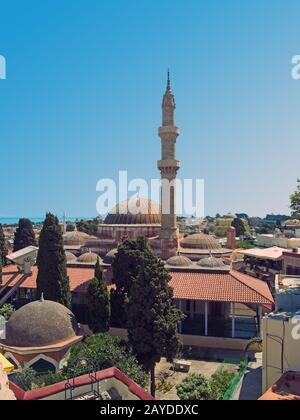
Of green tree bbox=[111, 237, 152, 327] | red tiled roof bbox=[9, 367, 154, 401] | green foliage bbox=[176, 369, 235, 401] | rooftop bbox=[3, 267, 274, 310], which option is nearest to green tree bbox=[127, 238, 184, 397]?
green foliage bbox=[176, 369, 235, 401]

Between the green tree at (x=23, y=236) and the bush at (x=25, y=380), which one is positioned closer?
the bush at (x=25, y=380)

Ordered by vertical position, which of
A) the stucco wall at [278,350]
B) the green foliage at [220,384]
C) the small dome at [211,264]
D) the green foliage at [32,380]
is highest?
the small dome at [211,264]

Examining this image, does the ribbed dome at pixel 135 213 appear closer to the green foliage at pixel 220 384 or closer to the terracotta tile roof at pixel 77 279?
the terracotta tile roof at pixel 77 279

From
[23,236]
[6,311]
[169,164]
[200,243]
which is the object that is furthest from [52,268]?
[23,236]

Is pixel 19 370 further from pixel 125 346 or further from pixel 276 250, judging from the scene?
pixel 276 250

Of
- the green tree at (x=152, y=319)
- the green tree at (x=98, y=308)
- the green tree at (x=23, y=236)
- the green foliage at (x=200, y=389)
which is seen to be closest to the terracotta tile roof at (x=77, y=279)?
the green tree at (x=98, y=308)

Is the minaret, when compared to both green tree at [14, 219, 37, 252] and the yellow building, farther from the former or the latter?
green tree at [14, 219, 37, 252]
